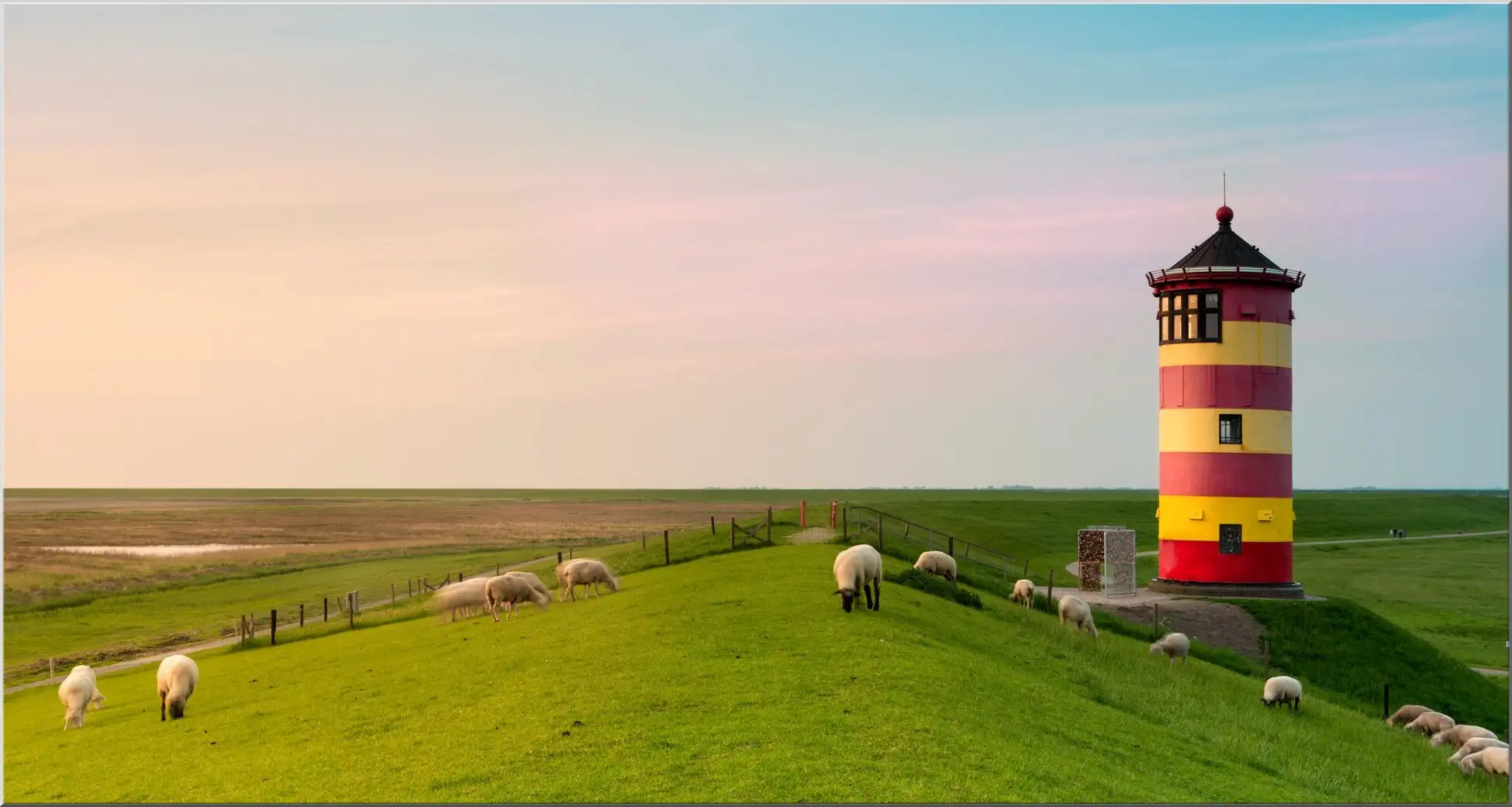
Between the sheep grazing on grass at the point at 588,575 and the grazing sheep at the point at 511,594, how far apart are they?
53.8 inches

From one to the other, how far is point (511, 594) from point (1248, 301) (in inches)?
1151

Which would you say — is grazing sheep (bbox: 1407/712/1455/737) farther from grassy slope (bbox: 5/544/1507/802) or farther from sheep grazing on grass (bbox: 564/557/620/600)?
sheep grazing on grass (bbox: 564/557/620/600)

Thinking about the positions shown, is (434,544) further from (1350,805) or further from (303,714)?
(1350,805)

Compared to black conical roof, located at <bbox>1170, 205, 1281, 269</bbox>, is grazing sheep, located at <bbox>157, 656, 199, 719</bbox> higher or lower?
lower

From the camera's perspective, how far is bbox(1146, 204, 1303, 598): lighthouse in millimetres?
44562

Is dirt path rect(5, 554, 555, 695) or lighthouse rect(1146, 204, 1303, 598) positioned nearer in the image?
dirt path rect(5, 554, 555, 695)

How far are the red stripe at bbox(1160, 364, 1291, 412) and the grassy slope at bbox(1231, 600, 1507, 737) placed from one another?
7281mm

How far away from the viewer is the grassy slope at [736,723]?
17.5 meters

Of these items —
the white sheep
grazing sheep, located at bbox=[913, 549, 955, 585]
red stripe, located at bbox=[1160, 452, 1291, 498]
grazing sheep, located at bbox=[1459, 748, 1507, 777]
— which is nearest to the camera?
grazing sheep, located at bbox=[1459, 748, 1507, 777]

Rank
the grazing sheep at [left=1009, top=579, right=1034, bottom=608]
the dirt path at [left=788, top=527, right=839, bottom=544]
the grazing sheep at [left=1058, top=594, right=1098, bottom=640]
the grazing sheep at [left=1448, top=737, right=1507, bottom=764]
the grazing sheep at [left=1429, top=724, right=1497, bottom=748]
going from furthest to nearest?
the dirt path at [left=788, top=527, right=839, bottom=544] < the grazing sheep at [left=1009, top=579, right=1034, bottom=608] < the grazing sheep at [left=1058, top=594, right=1098, bottom=640] < the grazing sheep at [left=1429, top=724, right=1497, bottom=748] < the grazing sheep at [left=1448, top=737, right=1507, bottom=764]

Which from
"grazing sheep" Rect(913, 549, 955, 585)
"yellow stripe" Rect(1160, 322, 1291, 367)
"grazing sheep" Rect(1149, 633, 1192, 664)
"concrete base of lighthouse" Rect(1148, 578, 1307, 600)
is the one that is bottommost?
"grazing sheep" Rect(1149, 633, 1192, 664)

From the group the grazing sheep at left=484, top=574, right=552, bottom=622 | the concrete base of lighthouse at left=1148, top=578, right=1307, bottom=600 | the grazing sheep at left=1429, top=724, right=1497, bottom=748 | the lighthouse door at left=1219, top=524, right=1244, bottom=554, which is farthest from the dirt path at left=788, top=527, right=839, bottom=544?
the grazing sheep at left=1429, top=724, right=1497, bottom=748

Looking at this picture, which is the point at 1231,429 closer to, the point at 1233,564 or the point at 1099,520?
the point at 1233,564

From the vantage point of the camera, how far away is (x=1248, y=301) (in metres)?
44.9
